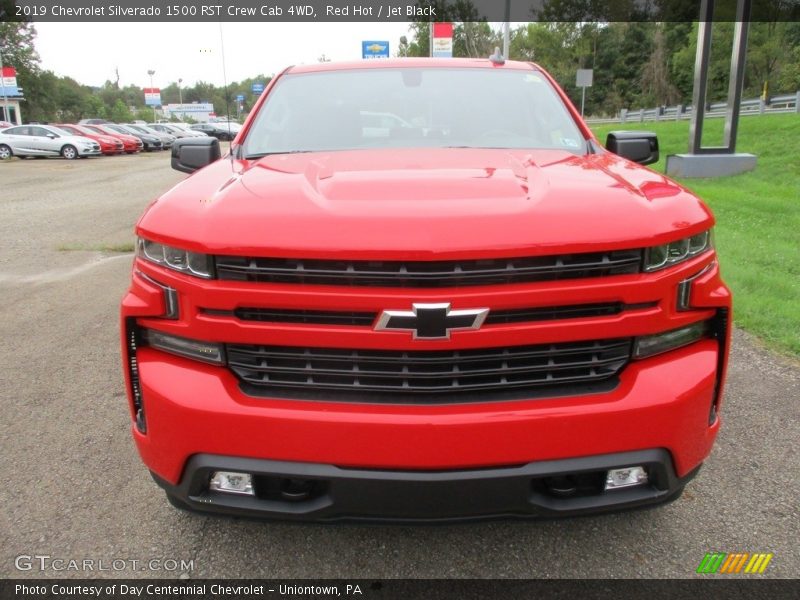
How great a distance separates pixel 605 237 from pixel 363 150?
53.2 inches

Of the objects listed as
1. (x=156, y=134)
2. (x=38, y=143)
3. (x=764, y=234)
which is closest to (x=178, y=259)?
(x=764, y=234)

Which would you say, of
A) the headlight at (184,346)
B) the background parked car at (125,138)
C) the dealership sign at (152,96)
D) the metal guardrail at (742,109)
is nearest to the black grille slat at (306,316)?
the headlight at (184,346)

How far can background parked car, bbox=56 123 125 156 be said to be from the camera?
32.4m

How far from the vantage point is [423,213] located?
1.89m

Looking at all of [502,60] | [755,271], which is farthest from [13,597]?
[755,271]

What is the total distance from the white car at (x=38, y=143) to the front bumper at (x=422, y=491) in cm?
3145

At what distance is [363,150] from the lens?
289 centimetres

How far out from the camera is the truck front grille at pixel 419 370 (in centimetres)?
192

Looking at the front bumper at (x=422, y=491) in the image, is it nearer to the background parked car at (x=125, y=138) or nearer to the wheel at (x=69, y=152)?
the wheel at (x=69, y=152)

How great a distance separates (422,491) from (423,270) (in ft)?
2.08

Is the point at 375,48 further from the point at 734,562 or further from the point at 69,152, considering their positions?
the point at 734,562

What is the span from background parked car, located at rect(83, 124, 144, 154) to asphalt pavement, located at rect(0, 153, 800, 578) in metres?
33.6

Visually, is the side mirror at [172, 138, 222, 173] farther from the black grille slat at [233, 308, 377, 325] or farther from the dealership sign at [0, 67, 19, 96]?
the dealership sign at [0, 67, 19, 96]

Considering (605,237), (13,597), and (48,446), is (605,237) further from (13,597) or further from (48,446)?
(48,446)
